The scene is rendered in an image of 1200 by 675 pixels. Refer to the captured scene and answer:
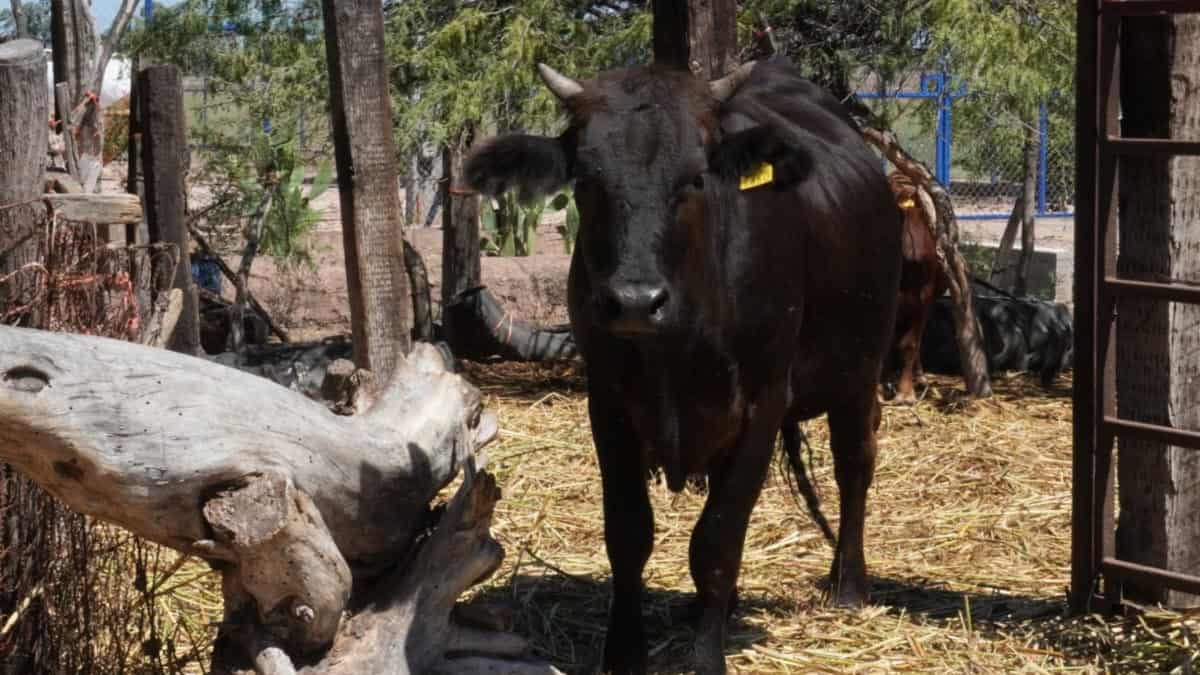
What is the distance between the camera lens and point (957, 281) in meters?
10.3

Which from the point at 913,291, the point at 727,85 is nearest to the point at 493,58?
the point at 913,291

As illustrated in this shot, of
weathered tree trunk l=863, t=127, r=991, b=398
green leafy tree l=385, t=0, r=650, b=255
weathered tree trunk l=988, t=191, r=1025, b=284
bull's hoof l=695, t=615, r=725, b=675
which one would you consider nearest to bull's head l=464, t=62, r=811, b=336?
bull's hoof l=695, t=615, r=725, b=675

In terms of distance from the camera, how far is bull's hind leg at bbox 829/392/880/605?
6.12 metres

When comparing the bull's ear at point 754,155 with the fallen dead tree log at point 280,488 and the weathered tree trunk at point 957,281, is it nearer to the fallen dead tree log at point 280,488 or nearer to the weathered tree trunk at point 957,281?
the fallen dead tree log at point 280,488

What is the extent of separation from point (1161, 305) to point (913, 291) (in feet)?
14.6

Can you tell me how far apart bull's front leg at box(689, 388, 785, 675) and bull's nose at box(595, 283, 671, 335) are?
866 millimetres

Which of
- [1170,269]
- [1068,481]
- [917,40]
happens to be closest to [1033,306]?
[917,40]

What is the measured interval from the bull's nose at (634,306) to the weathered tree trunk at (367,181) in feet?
5.70

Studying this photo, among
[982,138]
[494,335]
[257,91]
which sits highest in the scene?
[257,91]

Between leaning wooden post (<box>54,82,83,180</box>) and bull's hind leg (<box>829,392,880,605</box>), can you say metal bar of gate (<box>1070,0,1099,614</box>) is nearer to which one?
bull's hind leg (<box>829,392,880,605</box>)

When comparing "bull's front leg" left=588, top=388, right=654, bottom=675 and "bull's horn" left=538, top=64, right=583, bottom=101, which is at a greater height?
"bull's horn" left=538, top=64, right=583, bottom=101

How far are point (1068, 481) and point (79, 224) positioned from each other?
526 cm

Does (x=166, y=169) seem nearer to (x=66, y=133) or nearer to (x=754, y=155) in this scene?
(x=66, y=133)

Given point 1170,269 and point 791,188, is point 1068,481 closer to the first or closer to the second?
point 1170,269
